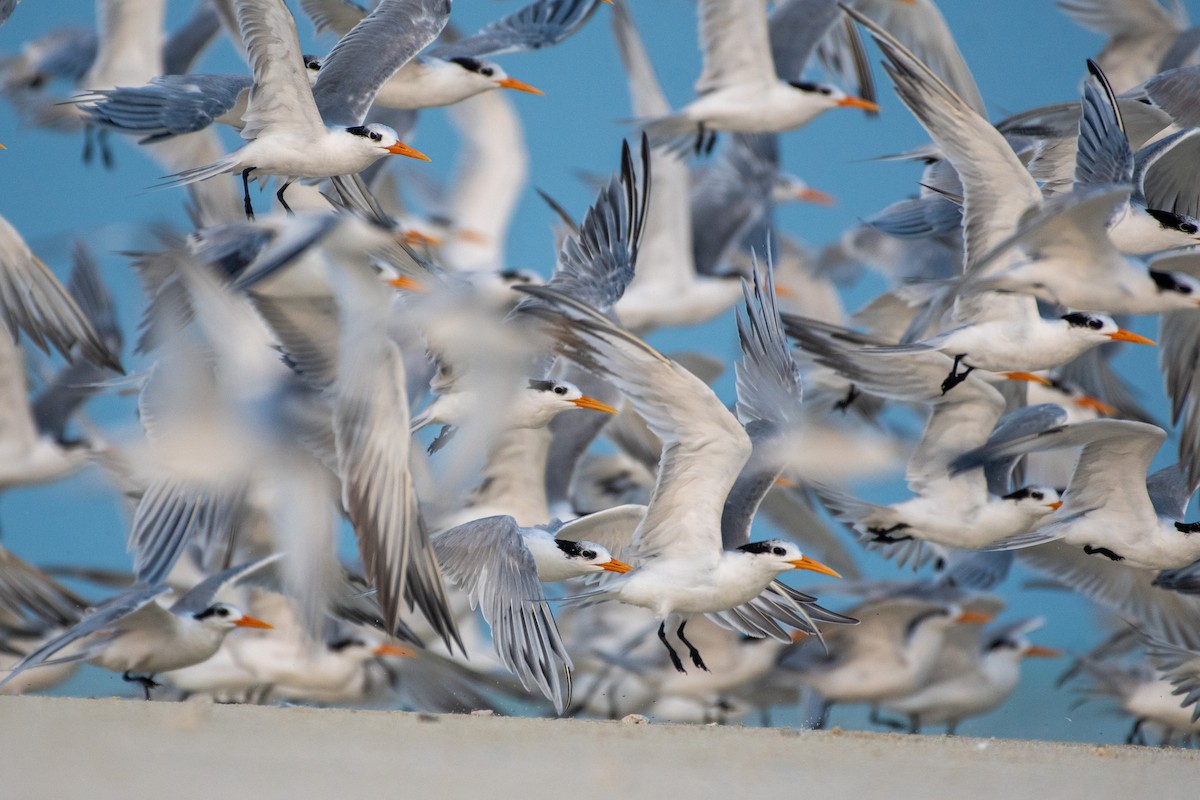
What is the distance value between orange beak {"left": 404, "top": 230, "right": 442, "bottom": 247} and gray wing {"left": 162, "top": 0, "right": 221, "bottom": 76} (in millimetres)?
1044

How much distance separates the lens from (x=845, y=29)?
21.8ft

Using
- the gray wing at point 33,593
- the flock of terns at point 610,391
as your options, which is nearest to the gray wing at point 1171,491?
the flock of terns at point 610,391

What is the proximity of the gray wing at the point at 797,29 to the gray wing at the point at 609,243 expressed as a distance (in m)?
1.37

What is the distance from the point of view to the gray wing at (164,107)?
418 cm

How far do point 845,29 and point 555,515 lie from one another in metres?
2.56

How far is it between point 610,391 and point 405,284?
0.92 m

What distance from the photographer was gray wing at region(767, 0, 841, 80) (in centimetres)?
615

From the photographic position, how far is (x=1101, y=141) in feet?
14.6

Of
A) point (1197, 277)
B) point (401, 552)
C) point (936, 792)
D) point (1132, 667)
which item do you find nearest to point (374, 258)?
point (401, 552)

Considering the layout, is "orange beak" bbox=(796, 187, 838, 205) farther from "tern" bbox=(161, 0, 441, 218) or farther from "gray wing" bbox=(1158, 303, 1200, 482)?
"tern" bbox=(161, 0, 441, 218)

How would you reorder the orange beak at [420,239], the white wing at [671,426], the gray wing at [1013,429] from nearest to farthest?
the white wing at [671,426] → the gray wing at [1013,429] → the orange beak at [420,239]

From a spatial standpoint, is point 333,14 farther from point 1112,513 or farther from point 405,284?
point 1112,513

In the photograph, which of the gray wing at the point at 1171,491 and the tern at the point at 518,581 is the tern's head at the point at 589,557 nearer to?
the tern at the point at 518,581

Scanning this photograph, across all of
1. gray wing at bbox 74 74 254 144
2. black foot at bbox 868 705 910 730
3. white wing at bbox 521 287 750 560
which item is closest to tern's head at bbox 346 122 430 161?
gray wing at bbox 74 74 254 144
